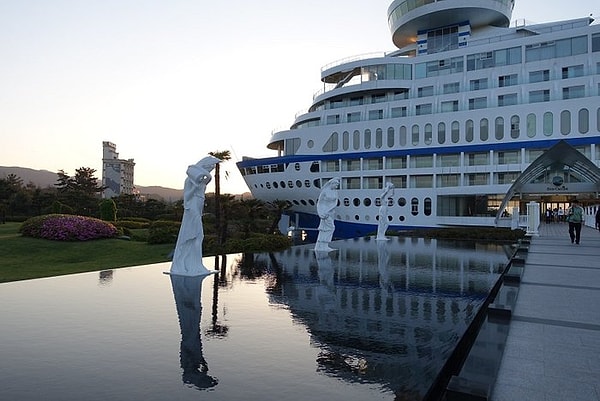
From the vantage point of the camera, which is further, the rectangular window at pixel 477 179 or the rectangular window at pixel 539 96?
the rectangular window at pixel 477 179

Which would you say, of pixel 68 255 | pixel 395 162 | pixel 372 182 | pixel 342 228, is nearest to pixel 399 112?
pixel 395 162

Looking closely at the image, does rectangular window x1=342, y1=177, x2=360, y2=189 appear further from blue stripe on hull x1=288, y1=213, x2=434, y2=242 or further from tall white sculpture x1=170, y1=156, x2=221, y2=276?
tall white sculpture x1=170, y1=156, x2=221, y2=276

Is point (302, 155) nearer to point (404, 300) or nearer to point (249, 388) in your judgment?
point (404, 300)

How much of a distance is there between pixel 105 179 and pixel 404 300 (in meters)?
118

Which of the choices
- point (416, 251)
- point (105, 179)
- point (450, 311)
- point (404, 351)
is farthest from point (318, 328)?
point (105, 179)

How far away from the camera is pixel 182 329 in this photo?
6.46 metres

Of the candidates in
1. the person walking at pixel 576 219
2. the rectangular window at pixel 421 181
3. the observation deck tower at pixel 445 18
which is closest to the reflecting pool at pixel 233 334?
the person walking at pixel 576 219

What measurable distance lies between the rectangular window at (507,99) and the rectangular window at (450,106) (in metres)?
3.58

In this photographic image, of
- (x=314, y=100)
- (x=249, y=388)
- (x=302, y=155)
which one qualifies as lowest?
(x=249, y=388)

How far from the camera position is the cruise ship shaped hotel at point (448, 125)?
1377 inches

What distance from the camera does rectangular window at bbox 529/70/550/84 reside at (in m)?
36.6

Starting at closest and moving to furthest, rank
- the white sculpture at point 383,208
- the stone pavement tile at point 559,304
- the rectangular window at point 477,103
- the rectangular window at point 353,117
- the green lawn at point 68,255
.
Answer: the stone pavement tile at point 559,304 → the green lawn at point 68,255 → the white sculpture at point 383,208 → the rectangular window at point 477,103 → the rectangular window at point 353,117

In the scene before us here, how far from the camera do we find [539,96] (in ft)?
119

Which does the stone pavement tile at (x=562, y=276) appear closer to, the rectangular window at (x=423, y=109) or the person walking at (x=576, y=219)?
the person walking at (x=576, y=219)
